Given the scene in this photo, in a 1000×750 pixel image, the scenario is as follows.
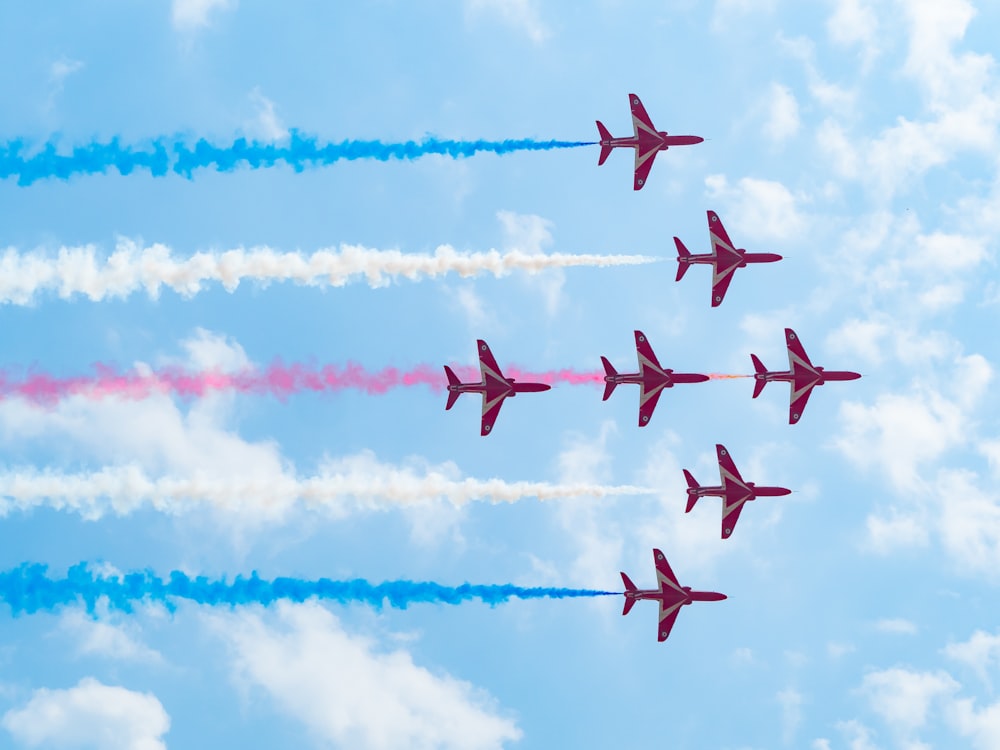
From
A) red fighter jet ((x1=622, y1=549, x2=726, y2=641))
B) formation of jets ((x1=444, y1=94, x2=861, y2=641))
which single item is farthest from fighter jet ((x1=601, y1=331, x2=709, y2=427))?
red fighter jet ((x1=622, y1=549, x2=726, y2=641))

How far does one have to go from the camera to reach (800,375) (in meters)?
110

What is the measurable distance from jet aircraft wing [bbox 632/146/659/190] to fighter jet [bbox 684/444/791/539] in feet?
59.1

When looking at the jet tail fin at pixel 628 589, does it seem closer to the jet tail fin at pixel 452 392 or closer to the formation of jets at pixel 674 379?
the formation of jets at pixel 674 379

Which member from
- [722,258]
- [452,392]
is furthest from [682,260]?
[452,392]

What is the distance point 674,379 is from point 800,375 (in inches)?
347

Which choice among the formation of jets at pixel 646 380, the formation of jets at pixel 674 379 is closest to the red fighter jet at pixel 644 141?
the formation of jets at pixel 674 379

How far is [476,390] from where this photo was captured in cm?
10194

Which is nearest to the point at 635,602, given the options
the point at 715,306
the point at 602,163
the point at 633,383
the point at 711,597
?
the point at 711,597

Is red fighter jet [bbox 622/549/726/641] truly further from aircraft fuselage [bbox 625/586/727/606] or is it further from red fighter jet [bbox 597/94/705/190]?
red fighter jet [bbox 597/94/705/190]

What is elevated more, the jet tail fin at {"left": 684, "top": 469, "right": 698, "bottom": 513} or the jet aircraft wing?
the jet aircraft wing

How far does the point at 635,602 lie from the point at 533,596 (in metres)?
7.12

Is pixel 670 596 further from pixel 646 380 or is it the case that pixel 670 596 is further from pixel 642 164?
pixel 642 164

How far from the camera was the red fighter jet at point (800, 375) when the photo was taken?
109750mm

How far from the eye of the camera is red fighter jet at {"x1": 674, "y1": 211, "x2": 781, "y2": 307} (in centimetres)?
11038
